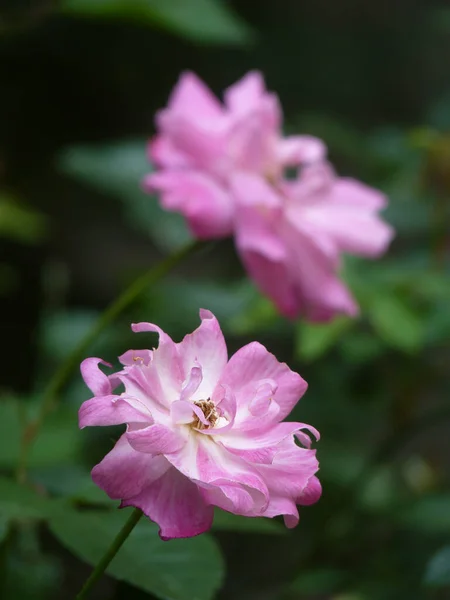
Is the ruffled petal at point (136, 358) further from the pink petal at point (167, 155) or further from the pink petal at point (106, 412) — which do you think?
the pink petal at point (167, 155)

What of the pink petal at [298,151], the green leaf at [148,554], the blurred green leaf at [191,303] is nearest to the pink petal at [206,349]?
the green leaf at [148,554]

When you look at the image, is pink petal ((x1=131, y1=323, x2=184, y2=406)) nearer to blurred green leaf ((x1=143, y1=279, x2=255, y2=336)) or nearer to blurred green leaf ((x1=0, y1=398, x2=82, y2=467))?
blurred green leaf ((x1=0, y1=398, x2=82, y2=467))

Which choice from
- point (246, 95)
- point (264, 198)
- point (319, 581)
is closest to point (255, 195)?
point (264, 198)

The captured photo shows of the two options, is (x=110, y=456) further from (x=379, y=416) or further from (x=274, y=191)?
(x=379, y=416)

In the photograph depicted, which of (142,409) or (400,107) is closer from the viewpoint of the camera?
(142,409)

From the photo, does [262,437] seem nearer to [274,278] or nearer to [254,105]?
[274,278]

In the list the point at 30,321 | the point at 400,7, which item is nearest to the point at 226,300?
the point at 30,321
